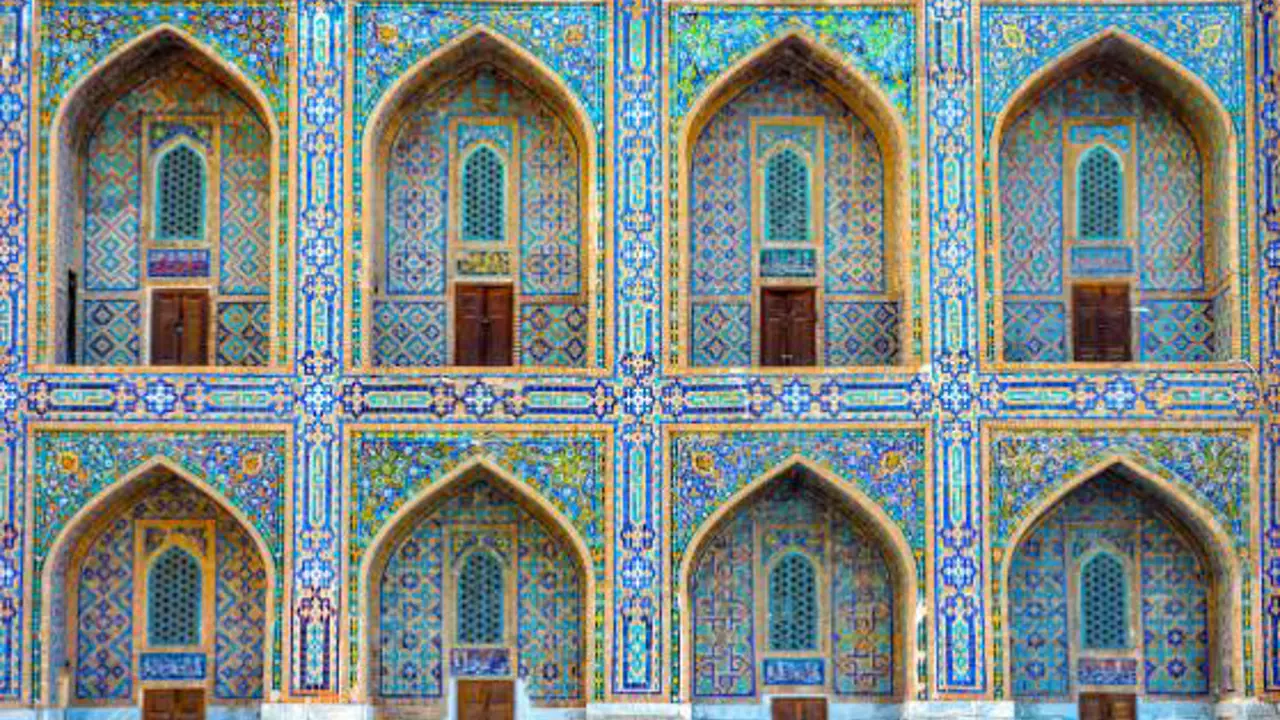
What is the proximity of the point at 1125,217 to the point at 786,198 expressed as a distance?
3.32m

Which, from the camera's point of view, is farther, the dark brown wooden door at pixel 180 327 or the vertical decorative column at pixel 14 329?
the dark brown wooden door at pixel 180 327

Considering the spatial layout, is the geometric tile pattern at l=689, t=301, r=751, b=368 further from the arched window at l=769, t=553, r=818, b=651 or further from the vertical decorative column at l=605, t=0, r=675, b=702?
the arched window at l=769, t=553, r=818, b=651

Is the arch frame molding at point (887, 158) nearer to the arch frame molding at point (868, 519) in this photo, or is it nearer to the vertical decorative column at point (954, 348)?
the vertical decorative column at point (954, 348)

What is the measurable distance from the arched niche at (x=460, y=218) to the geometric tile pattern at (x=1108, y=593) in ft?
Answer: 15.8

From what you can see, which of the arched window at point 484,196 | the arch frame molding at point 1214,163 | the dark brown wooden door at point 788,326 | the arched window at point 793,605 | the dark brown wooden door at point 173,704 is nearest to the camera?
the arch frame molding at point 1214,163

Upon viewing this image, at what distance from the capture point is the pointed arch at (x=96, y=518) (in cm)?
1894

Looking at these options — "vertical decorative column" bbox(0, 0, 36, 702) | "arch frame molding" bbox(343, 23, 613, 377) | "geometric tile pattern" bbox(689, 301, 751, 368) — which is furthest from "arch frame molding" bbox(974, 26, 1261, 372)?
"vertical decorative column" bbox(0, 0, 36, 702)

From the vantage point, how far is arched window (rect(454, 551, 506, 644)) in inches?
776

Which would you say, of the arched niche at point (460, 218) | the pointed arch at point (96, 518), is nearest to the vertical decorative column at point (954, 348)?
the arched niche at point (460, 218)

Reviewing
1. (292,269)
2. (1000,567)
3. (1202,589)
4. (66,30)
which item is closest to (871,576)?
(1000,567)

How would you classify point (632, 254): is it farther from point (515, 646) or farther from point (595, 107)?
point (515, 646)

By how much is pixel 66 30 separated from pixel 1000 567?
33.3 feet

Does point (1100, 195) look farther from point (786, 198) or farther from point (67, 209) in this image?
point (67, 209)

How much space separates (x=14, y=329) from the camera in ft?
62.5
